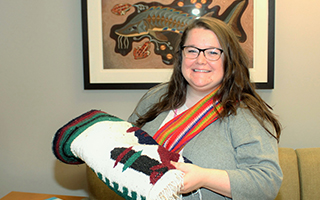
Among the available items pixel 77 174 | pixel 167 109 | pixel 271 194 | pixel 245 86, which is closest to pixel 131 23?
pixel 167 109

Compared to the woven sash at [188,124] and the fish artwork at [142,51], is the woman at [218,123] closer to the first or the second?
the woven sash at [188,124]

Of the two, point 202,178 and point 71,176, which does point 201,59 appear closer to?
point 202,178

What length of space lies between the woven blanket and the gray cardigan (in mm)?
126

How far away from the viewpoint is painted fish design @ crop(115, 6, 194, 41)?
68.1 inches

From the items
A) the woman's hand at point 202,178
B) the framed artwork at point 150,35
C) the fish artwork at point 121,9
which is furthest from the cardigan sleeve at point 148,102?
the fish artwork at point 121,9

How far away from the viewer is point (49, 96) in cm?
195

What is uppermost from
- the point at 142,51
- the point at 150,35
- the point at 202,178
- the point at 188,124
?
the point at 150,35

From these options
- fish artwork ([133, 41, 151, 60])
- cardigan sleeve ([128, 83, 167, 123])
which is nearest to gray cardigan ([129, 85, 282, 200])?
cardigan sleeve ([128, 83, 167, 123])

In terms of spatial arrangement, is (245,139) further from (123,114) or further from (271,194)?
(123,114)

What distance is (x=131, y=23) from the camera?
1.78 meters

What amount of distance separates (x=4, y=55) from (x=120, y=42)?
88 cm

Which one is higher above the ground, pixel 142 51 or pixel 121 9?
pixel 121 9

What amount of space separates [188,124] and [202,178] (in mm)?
308

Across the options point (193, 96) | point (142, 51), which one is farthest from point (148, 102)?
point (142, 51)
